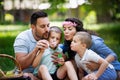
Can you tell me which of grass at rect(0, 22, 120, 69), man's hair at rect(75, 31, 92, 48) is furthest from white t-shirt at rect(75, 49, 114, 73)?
grass at rect(0, 22, 120, 69)

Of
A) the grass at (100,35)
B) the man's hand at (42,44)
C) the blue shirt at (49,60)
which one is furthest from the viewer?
the grass at (100,35)

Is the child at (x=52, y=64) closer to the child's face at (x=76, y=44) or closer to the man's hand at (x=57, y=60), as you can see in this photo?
the man's hand at (x=57, y=60)

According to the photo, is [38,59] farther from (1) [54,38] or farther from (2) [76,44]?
(2) [76,44]

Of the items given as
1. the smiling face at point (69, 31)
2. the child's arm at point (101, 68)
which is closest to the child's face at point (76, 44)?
the smiling face at point (69, 31)

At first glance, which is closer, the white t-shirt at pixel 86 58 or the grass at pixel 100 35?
the white t-shirt at pixel 86 58

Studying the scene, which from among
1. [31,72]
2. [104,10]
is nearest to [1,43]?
[104,10]

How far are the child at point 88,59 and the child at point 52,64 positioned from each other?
0.16 m

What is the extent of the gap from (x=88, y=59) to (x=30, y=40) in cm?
75

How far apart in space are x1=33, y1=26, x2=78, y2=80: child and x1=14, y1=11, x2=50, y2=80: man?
0.27 feet

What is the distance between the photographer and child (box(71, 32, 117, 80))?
5531 millimetres

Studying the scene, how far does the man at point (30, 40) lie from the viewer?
5691 mm

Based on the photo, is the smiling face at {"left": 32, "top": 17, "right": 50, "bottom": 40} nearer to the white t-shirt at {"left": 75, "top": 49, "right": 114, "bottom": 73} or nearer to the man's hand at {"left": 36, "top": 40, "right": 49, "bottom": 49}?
the man's hand at {"left": 36, "top": 40, "right": 49, "bottom": 49}

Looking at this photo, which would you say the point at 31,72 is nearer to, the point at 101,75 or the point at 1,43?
the point at 101,75

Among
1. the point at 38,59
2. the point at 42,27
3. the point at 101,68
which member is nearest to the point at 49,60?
the point at 38,59
